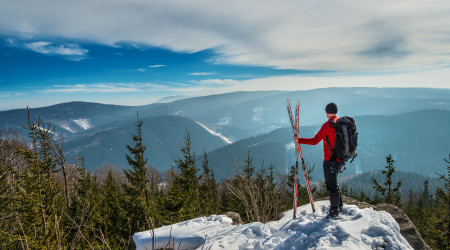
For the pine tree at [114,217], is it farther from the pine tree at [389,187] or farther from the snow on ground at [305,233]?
the pine tree at [389,187]

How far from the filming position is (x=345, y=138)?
5836mm

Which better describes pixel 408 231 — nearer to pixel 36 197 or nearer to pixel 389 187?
pixel 36 197

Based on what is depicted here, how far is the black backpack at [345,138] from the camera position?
5836 mm

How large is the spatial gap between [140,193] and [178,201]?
13.8ft

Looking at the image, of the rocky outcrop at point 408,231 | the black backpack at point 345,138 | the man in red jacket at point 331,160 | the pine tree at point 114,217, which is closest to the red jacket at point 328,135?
the man in red jacket at point 331,160

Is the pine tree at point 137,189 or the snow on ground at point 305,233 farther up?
the snow on ground at point 305,233

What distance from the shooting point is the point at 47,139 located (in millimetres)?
13242

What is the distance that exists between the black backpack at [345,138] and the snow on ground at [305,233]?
1.67m

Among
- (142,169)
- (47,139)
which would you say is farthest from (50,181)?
(142,169)

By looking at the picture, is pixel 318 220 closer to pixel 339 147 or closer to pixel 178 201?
pixel 339 147

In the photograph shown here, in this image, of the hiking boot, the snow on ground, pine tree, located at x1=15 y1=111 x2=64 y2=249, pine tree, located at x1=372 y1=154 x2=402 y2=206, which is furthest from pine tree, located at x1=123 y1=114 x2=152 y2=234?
pine tree, located at x1=372 y1=154 x2=402 y2=206

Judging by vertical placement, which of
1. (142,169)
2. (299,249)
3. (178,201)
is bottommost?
(178,201)

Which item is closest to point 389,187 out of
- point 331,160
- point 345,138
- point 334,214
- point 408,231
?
point 408,231

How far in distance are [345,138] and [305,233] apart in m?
2.73
